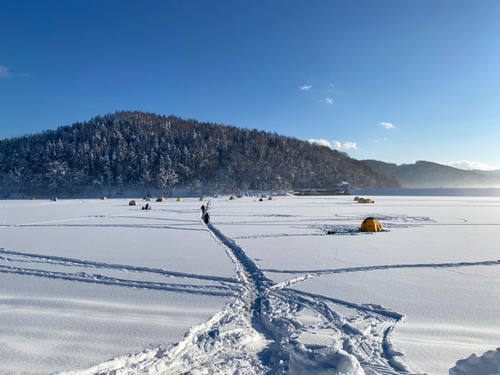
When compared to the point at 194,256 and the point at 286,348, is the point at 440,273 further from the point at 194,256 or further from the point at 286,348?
the point at 194,256

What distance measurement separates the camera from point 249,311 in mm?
3748

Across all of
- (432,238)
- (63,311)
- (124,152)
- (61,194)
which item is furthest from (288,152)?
(63,311)

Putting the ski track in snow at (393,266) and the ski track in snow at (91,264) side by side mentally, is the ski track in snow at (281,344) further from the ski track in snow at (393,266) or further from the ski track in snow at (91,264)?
the ski track in snow at (393,266)

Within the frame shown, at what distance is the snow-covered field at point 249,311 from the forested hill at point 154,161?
58.4 m

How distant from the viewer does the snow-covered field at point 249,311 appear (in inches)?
99.3

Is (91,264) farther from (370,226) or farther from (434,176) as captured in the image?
(434,176)

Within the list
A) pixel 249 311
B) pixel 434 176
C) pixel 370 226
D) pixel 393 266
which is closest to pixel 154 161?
pixel 370 226

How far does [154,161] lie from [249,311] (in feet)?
262

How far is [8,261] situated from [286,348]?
7122 millimetres

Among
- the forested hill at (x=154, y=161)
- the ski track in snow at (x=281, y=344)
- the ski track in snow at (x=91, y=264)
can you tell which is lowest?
the ski track in snow at (x=91, y=264)

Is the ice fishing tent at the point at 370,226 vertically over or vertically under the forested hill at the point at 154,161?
under

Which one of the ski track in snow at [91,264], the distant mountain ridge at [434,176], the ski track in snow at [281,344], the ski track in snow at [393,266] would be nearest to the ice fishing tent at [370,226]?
the ski track in snow at [393,266]

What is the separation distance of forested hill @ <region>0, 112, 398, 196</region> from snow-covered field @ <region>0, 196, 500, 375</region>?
192 ft

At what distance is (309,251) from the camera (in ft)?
24.0
